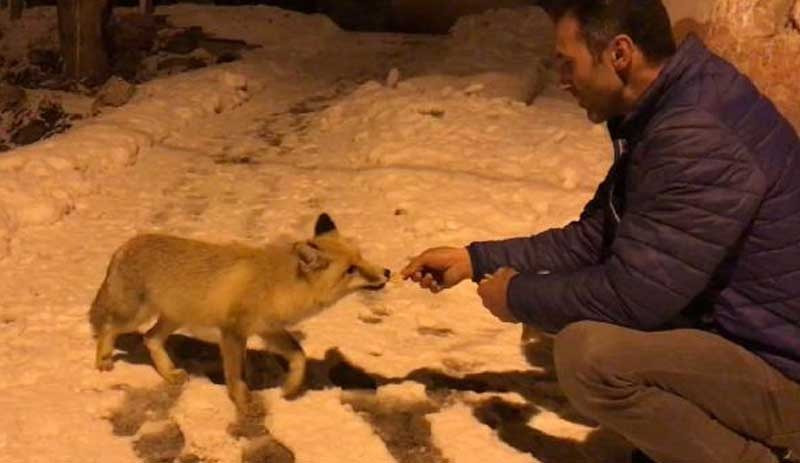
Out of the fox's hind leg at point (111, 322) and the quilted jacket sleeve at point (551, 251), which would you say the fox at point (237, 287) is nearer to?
the fox's hind leg at point (111, 322)

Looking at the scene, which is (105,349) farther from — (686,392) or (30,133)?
(30,133)

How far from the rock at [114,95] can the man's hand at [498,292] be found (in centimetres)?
541

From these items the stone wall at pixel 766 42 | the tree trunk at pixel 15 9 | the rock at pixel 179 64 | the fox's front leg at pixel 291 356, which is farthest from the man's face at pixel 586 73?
the tree trunk at pixel 15 9

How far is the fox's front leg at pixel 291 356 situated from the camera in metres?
3.64

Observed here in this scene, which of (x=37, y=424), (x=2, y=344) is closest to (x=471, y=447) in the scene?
(x=37, y=424)

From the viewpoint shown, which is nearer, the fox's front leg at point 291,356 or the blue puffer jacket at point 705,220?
the blue puffer jacket at point 705,220

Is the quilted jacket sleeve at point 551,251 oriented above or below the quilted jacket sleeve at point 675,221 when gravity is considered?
below

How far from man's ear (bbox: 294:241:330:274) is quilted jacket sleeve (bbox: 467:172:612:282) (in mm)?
511

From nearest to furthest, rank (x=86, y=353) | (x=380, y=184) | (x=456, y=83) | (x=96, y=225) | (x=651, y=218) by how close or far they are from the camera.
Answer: (x=651, y=218) → (x=86, y=353) → (x=96, y=225) → (x=380, y=184) → (x=456, y=83)

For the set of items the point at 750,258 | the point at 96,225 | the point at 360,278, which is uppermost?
the point at 750,258

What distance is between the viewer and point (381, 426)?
353cm

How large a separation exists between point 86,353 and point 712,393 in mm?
2420

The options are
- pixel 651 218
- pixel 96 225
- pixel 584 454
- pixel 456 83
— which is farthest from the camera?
pixel 456 83

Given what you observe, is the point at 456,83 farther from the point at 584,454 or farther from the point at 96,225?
the point at 584,454
